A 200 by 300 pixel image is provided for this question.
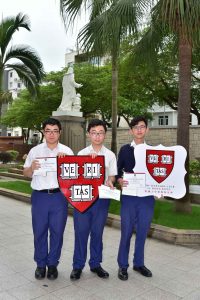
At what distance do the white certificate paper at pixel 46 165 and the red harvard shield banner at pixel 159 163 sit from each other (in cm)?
106

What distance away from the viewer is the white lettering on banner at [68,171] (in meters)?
3.74

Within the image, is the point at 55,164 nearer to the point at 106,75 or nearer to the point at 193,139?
the point at 193,139

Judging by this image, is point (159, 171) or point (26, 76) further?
point (26, 76)

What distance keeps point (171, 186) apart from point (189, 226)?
7.54ft

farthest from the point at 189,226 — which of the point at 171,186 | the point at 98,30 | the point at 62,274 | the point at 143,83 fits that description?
the point at 143,83

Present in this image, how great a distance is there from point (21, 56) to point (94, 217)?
37.0ft

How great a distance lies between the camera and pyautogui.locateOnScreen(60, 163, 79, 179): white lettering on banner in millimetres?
3742

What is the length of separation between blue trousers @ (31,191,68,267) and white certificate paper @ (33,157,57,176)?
9.0 inches

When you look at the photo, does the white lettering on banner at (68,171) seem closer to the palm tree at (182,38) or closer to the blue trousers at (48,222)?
the blue trousers at (48,222)

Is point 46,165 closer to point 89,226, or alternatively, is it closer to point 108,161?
point 108,161

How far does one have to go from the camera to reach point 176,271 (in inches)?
169

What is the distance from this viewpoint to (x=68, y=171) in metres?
3.75

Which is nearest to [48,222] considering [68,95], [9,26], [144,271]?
[144,271]

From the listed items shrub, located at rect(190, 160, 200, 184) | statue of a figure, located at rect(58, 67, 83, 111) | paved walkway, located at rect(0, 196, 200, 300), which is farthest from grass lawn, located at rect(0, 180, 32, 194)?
shrub, located at rect(190, 160, 200, 184)
